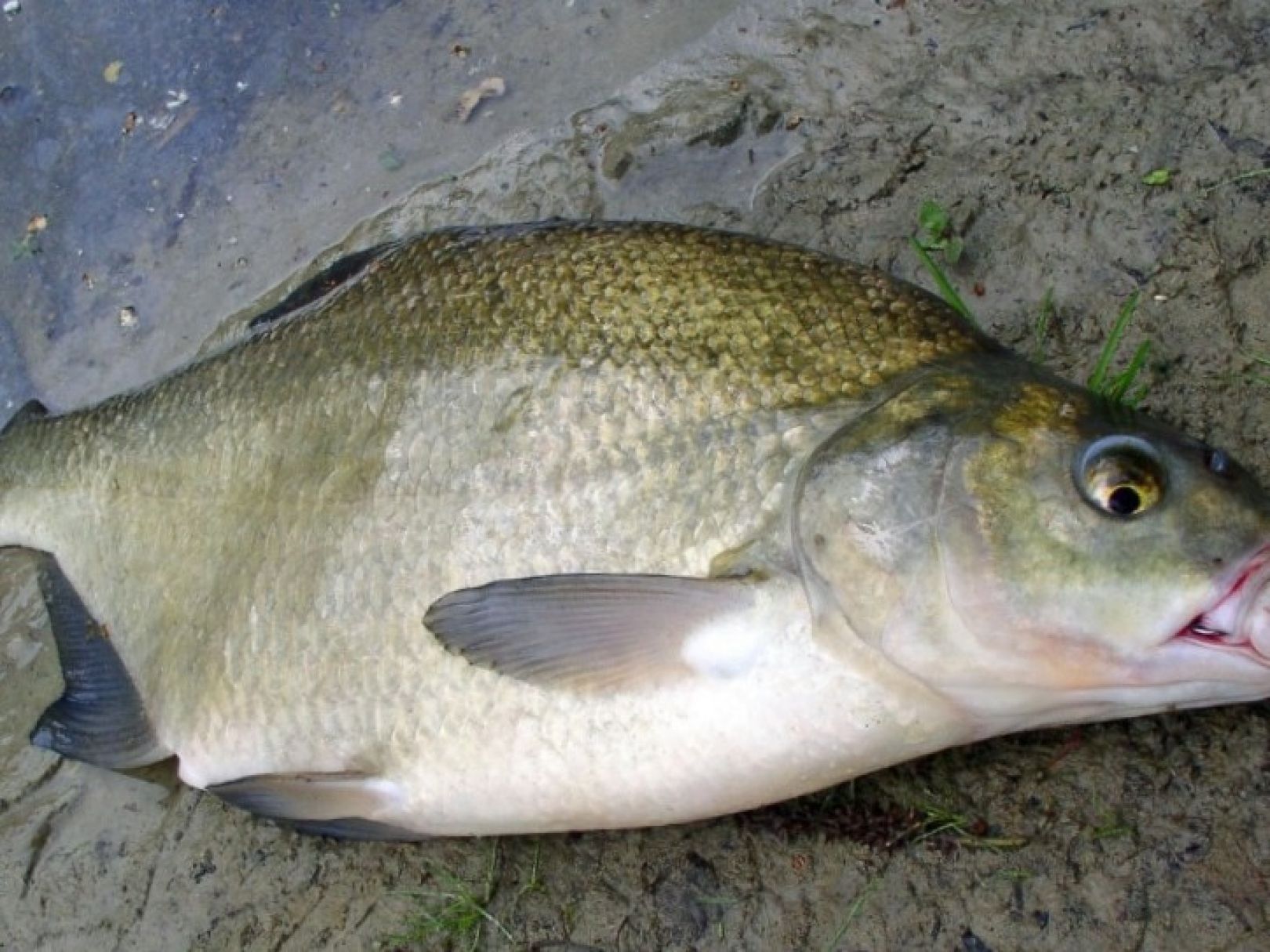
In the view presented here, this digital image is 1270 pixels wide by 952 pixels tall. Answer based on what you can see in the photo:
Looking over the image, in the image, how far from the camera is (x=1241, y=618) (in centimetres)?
193

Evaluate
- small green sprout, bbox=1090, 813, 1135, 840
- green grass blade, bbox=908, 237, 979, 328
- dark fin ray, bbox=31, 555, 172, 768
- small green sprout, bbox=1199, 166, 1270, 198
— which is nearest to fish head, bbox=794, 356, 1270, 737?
small green sprout, bbox=1090, 813, 1135, 840

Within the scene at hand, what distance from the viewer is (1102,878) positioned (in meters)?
2.51

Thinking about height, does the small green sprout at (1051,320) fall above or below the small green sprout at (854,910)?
above

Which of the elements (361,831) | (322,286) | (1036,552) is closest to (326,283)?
(322,286)

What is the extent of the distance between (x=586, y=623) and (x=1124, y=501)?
0.99 meters

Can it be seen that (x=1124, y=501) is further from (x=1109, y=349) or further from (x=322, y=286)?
(x=322, y=286)

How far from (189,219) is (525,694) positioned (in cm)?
263

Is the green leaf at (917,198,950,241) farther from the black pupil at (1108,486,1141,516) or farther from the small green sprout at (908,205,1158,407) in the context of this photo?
the black pupil at (1108,486,1141,516)

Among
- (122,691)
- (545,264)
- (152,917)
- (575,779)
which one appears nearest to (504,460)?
(545,264)

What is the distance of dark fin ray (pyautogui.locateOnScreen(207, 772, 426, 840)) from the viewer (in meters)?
2.74

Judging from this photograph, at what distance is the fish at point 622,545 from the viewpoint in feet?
6.75

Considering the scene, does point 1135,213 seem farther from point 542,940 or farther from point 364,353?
point 542,940

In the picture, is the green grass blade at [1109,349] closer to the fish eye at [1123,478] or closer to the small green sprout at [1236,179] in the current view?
the small green sprout at [1236,179]

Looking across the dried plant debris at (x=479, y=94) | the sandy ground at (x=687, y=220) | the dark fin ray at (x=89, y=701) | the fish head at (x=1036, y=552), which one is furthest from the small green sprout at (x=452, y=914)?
the dried plant debris at (x=479, y=94)
